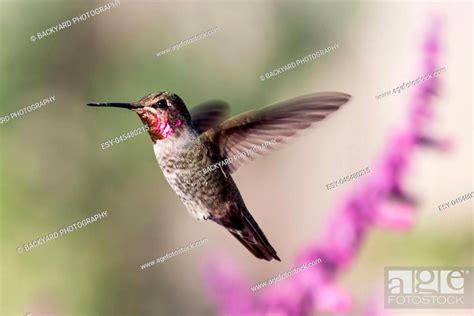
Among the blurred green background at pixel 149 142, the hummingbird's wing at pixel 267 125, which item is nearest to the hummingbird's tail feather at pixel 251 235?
the hummingbird's wing at pixel 267 125

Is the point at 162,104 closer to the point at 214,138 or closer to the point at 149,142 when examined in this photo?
the point at 214,138

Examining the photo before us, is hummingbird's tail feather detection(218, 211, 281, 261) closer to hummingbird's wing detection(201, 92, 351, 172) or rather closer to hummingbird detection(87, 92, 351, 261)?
hummingbird detection(87, 92, 351, 261)

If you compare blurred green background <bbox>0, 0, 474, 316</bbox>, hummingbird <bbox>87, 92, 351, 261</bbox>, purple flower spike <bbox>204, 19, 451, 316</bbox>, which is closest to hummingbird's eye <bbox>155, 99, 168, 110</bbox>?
hummingbird <bbox>87, 92, 351, 261</bbox>

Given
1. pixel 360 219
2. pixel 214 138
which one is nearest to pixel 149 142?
pixel 214 138

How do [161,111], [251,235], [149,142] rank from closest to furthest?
[161,111] < [251,235] < [149,142]

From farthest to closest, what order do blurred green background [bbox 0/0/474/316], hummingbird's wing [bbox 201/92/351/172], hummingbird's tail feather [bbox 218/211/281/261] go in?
blurred green background [bbox 0/0/474/316] → hummingbird's tail feather [bbox 218/211/281/261] → hummingbird's wing [bbox 201/92/351/172]

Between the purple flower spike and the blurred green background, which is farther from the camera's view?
the blurred green background
